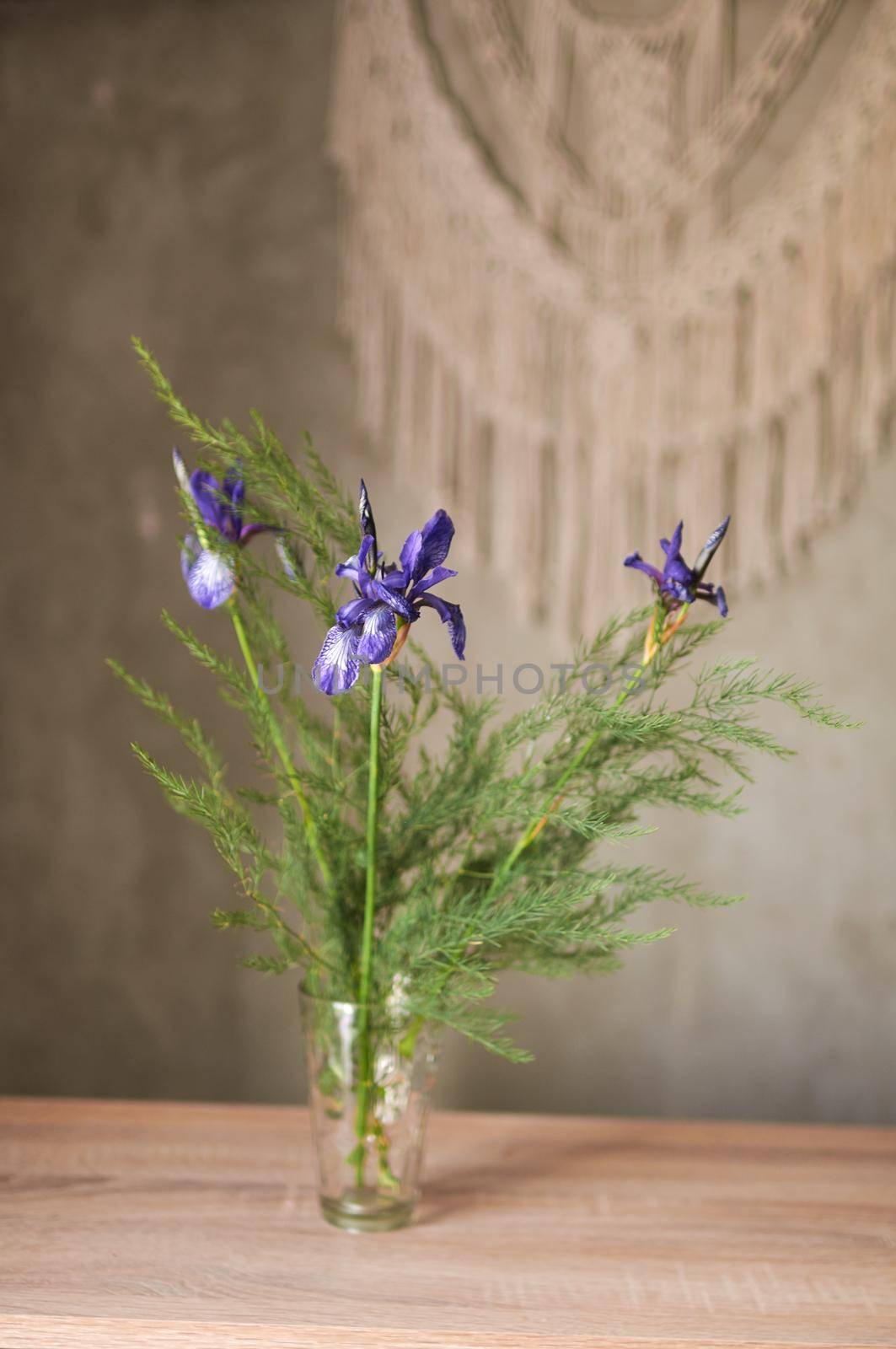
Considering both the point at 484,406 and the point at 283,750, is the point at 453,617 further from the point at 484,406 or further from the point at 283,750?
the point at 484,406

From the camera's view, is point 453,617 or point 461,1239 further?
point 461,1239

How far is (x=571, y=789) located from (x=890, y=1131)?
580 millimetres

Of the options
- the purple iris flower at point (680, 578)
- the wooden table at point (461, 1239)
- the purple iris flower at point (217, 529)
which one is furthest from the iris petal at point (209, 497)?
the wooden table at point (461, 1239)

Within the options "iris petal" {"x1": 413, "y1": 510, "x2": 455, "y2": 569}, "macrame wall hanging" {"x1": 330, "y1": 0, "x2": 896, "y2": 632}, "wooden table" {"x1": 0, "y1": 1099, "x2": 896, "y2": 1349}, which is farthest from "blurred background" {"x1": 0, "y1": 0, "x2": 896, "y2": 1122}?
"iris petal" {"x1": 413, "y1": 510, "x2": 455, "y2": 569}

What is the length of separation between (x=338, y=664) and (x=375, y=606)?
1.7 inches

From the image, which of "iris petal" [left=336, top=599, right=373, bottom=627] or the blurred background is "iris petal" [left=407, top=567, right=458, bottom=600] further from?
the blurred background

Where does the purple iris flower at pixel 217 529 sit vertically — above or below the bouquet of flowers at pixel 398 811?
above

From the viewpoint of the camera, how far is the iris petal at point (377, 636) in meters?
0.69

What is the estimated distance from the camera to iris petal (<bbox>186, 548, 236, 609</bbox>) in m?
0.79

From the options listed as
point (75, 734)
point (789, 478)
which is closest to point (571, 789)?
point (789, 478)

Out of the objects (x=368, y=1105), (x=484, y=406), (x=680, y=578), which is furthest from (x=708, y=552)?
(x=484, y=406)

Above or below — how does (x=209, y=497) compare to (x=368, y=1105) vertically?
above

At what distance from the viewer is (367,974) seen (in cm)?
83

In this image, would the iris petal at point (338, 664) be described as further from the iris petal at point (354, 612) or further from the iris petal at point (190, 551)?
the iris petal at point (190, 551)
